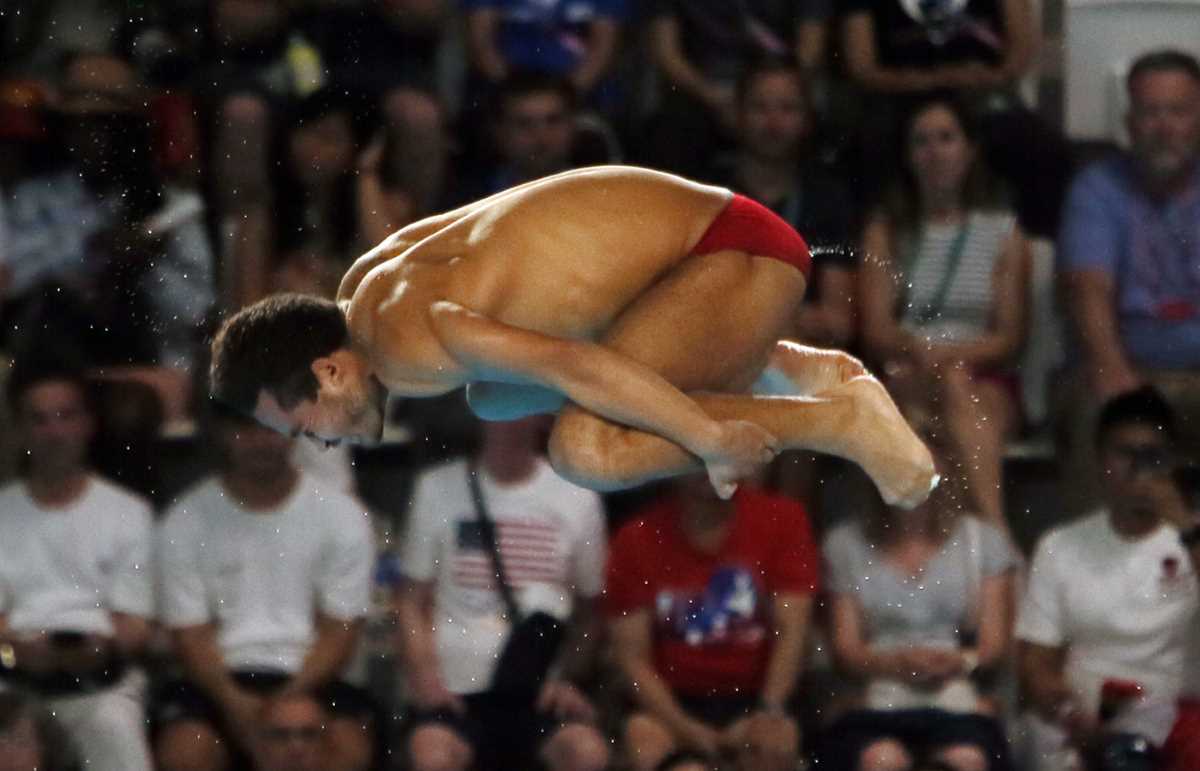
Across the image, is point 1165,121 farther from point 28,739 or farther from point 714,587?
point 28,739

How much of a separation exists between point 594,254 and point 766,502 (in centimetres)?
121

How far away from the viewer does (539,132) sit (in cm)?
413

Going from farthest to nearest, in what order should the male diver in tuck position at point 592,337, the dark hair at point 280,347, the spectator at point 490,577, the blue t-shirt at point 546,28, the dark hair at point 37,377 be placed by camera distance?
the blue t-shirt at point 546,28
the dark hair at point 37,377
the spectator at point 490,577
the dark hair at point 280,347
the male diver in tuck position at point 592,337

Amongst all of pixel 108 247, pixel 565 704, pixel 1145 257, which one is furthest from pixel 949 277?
pixel 108 247

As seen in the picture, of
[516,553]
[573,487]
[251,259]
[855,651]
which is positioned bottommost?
[855,651]

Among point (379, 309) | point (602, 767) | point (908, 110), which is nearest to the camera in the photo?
point (379, 309)

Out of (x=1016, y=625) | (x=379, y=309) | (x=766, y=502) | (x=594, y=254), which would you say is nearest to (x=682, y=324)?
(x=594, y=254)

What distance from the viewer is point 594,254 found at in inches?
110

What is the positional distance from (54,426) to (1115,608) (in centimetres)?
208

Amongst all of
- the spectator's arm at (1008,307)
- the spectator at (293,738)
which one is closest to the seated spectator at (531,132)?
the spectator's arm at (1008,307)

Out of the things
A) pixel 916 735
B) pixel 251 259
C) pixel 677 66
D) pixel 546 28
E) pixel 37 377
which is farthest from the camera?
pixel 546 28

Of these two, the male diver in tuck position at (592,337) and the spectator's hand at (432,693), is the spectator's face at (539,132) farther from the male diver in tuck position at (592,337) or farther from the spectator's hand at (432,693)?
the male diver in tuck position at (592,337)

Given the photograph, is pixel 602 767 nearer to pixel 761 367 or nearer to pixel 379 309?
pixel 761 367

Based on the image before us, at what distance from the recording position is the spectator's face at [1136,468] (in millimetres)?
3840
